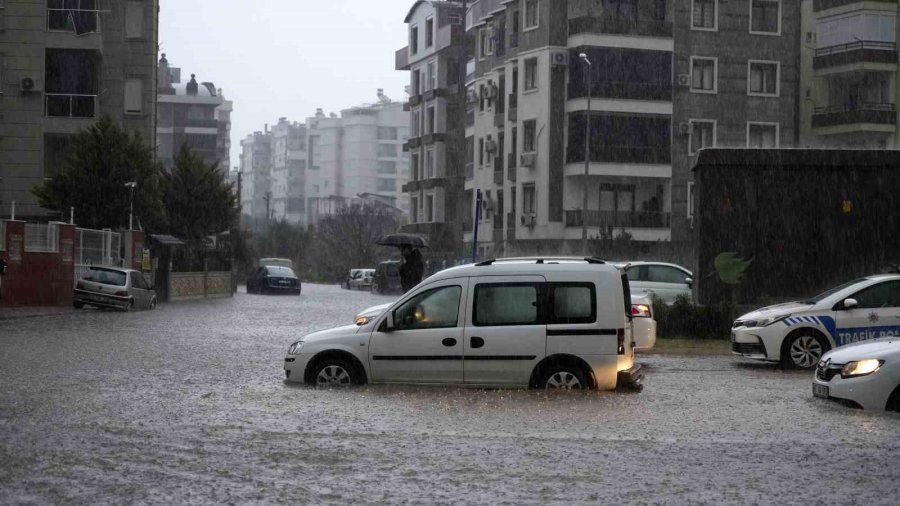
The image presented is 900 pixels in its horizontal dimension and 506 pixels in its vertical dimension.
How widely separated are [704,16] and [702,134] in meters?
5.38

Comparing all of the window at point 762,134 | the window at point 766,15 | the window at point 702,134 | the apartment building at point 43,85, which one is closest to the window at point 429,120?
the window at point 702,134

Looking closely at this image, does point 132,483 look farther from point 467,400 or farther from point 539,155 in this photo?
point 539,155

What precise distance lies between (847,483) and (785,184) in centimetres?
1874

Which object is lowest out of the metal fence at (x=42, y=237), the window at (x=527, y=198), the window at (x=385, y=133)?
the metal fence at (x=42, y=237)

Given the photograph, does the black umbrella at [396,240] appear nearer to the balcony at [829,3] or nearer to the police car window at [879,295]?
the police car window at [879,295]

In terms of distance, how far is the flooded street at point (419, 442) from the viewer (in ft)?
29.5

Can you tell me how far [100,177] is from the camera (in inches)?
1983

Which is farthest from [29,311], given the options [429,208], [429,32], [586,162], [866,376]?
[429,32]

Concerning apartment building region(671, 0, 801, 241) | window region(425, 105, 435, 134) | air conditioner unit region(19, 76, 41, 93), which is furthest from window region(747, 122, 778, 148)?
air conditioner unit region(19, 76, 41, 93)

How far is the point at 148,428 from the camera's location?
12.0 meters

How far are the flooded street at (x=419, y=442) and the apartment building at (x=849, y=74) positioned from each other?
46468mm

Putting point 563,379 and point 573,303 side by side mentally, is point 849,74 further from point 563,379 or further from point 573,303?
point 563,379

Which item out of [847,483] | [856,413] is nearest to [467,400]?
[856,413]

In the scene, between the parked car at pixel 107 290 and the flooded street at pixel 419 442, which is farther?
the parked car at pixel 107 290
